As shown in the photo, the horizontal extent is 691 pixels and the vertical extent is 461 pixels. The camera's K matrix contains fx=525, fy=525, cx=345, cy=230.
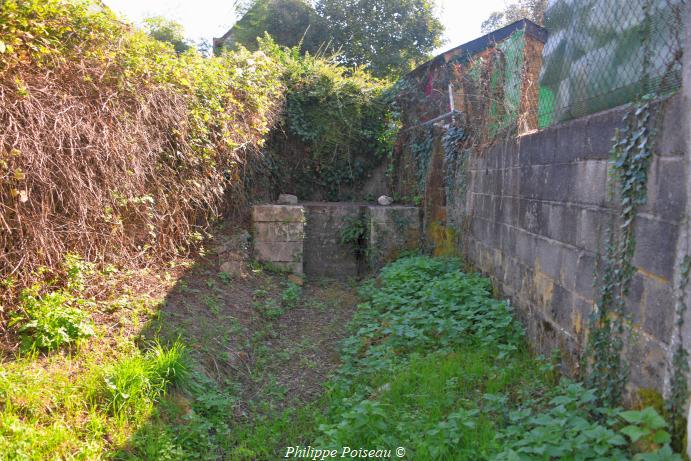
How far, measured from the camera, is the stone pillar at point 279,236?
7000 millimetres

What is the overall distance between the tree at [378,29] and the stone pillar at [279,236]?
13.0m

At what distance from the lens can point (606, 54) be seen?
9.73ft

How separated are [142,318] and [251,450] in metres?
1.66

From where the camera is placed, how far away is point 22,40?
394cm

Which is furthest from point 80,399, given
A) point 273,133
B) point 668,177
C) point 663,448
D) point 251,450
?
point 273,133

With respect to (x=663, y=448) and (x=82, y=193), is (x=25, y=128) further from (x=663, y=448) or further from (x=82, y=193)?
(x=663, y=448)

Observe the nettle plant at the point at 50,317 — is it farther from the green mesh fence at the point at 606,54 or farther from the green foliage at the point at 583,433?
the green mesh fence at the point at 606,54

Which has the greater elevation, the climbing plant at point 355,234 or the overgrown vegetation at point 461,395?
the climbing plant at point 355,234

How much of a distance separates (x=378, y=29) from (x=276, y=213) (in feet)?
46.1

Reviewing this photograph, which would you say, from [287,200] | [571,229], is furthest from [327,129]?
[571,229]

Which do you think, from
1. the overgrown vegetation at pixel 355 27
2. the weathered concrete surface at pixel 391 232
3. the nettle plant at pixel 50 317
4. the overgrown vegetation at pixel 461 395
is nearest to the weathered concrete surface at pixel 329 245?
the weathered concrete surface at pixel 391 232

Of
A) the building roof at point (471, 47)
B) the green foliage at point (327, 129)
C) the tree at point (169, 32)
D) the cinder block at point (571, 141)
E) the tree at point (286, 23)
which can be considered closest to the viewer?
the cinder block at point (571, 141)

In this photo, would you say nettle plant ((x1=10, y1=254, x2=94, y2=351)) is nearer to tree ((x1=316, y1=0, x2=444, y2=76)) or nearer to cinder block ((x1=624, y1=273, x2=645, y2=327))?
cinder block ((x1=624, y1=273, x2=645, y2=327))

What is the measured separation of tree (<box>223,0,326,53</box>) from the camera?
61.3ft
